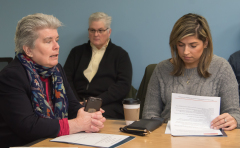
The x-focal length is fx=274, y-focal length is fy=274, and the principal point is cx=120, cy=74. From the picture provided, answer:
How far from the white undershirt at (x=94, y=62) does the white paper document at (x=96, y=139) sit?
5.44 ft

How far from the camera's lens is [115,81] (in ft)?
9.68

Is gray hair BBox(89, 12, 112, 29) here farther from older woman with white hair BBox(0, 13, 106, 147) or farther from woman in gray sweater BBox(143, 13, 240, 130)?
older woman with white hair BBox(0, 13, 106, 147)

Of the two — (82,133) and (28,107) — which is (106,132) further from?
(28,107)

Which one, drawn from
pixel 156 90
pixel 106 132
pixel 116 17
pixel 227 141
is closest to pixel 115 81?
pixel 116 17

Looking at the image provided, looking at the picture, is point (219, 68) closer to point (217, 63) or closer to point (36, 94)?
point (217, 63)

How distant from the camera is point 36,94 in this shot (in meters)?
1.51

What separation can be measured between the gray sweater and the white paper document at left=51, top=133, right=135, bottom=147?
54 cm

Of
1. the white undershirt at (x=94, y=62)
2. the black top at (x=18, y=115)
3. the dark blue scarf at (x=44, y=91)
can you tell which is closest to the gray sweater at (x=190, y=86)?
the dark blue scarf at (x=44, y=91)

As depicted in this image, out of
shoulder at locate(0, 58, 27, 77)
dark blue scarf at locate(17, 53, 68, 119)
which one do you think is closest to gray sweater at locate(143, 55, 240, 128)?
dark blue scarf at locate(17, 53, 68, 119)

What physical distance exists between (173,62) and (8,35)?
8.37 ft

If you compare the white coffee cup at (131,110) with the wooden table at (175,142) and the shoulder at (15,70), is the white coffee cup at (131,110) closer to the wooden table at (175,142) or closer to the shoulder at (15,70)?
the wooden table at (175,142)

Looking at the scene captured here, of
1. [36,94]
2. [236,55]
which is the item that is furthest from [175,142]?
[236,55]

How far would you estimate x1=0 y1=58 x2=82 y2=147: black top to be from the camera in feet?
4.44

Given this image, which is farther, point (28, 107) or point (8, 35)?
point (8, 35)
